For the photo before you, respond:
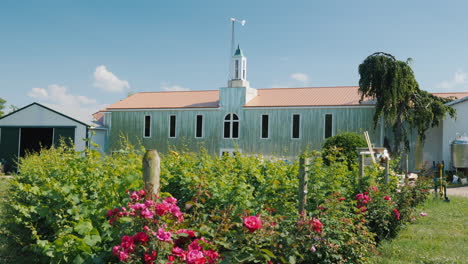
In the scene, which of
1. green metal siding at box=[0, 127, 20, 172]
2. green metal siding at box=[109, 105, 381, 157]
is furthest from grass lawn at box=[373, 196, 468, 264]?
green metal siding at box=[0, 127, 20, 172]

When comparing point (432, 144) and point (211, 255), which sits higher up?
point (432, 144)

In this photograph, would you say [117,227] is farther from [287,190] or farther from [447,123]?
[447,123]

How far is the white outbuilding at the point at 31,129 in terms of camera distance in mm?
22719

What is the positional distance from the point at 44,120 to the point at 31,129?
215cm

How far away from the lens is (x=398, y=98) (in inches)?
782

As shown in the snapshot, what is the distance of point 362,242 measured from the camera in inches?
189

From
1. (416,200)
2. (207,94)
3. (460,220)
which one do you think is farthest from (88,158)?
(207,94)

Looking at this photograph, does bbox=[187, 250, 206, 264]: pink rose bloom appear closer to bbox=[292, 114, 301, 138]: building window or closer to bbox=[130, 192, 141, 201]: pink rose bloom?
bbox=[130, 192, 141, 201]: pink rose bloom

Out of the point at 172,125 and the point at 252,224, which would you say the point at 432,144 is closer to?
the point at 172,125

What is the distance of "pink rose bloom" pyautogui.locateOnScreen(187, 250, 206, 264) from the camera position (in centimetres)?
280

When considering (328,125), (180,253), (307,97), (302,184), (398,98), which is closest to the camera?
(180,253)

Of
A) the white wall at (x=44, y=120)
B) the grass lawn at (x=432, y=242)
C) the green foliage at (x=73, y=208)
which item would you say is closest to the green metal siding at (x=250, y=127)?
the white wall at (x=44, y=120)

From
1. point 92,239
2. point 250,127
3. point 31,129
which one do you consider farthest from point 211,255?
point 31,129

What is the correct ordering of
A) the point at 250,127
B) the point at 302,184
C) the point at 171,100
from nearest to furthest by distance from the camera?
the point at 302,184, the point at 250,127, the point at 171,100
